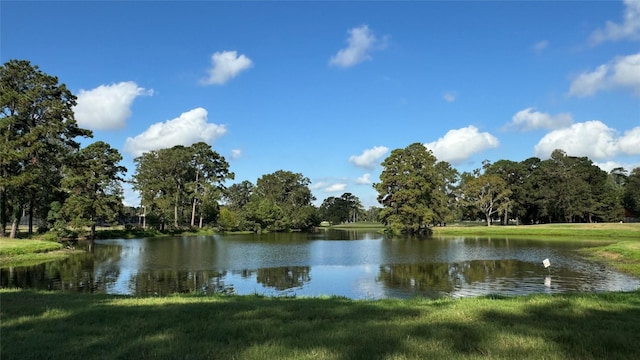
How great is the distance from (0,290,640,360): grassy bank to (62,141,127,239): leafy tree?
2101 inches

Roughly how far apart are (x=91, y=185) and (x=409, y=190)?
5083cm

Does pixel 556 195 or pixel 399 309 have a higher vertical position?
pixel 556 195

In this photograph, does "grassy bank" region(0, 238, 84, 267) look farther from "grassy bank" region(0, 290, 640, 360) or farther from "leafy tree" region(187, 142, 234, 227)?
"leafy tree" region(187, 142, 234, 227)

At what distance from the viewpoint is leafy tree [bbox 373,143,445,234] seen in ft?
262

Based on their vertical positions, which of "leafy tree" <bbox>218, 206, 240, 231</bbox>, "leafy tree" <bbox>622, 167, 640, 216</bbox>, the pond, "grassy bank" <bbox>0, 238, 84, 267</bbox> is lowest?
the pond

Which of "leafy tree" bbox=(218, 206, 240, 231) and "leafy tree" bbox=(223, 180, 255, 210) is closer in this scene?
"leafy tree" bbox=(218, 206, 240, 231)

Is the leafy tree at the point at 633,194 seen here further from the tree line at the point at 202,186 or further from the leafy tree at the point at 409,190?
the leafy tree at the point at 409,190

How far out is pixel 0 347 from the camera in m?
7.14

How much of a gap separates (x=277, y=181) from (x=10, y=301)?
4642 inches

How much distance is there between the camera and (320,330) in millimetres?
8281

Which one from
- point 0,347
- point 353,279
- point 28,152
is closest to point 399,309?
point 0,347

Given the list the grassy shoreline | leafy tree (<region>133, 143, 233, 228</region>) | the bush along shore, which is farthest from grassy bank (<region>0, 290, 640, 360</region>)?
leafy tree (<region>133, 143, 233, 228</region>)

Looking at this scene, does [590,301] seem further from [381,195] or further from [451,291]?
[381,195]

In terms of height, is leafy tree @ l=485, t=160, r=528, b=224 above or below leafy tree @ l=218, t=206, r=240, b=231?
above
